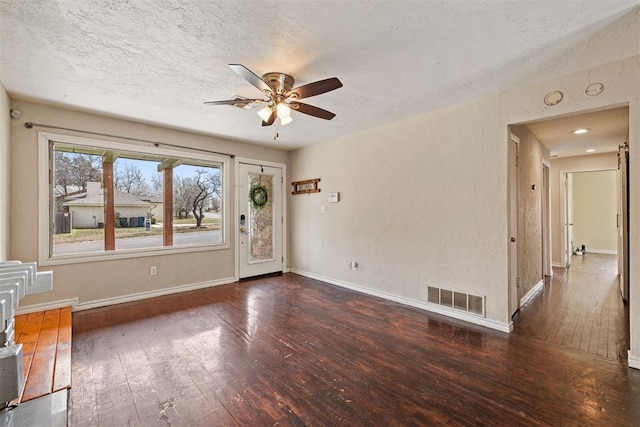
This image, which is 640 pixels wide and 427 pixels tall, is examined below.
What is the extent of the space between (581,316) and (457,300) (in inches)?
56.0

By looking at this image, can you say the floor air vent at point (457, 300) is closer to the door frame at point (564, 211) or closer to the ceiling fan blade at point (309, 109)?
the ceiling fan blade at point (309, 109)

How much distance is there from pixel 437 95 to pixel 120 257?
14.8 ft

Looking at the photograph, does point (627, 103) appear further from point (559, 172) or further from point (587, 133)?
point (559, 172)

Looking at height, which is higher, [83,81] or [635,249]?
[83,81]

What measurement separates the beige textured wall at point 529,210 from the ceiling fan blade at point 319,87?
223 cm

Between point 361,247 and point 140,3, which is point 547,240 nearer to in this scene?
point 361,247

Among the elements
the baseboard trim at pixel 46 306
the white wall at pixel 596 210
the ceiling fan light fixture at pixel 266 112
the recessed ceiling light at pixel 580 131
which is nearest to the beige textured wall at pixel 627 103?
the recessed ceiling light at pixel 580 131

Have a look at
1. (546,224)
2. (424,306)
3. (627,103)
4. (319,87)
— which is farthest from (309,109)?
(546,224)

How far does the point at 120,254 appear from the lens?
3885mm

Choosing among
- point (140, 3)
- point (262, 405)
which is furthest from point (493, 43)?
point (262, 405)

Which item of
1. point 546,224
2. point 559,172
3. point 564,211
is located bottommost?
point 546,224

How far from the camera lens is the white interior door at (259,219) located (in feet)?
16.8

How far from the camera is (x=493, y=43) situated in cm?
212

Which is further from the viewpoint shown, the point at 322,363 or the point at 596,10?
the point at 322,363
